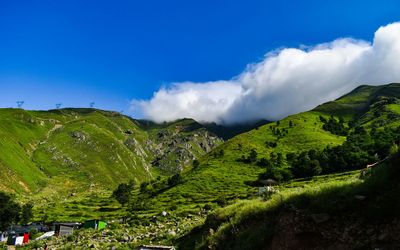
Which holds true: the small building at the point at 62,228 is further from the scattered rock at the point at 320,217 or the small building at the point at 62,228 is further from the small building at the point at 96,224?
the scattered rock at the point at 320,217

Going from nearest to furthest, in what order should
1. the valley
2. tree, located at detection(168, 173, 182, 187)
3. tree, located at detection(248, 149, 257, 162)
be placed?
the valley
tree, located at detection(168, 173, 182, 187)
tree, located at detection(248, 149, 257, 162)

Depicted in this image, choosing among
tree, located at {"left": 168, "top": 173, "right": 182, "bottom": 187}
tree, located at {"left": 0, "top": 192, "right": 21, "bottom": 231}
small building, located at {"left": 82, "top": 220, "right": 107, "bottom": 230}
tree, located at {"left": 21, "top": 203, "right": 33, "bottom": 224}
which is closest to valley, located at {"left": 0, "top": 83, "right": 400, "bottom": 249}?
tree, located at {"left": 168, "top": 173, "right": 182, "bottom": 187}

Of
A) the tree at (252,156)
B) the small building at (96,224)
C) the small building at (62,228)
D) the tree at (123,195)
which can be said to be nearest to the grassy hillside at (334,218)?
the small building at (96,224)

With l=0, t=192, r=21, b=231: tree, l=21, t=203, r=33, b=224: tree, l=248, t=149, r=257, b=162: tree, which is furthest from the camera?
l=248, t=149, r=257, b=162: tree

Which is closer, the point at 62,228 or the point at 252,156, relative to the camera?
the point at 62,228

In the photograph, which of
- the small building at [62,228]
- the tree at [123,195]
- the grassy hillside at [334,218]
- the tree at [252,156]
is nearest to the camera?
the grassy hillside at [334,218]

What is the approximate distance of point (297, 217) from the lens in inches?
616

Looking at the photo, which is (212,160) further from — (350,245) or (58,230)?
(350,245)

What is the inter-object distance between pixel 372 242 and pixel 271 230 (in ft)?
15.4

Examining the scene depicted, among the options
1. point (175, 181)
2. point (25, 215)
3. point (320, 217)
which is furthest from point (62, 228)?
point (320, 217)

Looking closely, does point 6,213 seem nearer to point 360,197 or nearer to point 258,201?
point 258,201

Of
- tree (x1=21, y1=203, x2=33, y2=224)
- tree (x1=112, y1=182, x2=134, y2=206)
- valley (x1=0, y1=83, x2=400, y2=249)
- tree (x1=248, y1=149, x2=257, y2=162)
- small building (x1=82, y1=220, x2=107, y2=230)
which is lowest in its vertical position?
tree (x1=21, y1=203, x2=33, y2=224)

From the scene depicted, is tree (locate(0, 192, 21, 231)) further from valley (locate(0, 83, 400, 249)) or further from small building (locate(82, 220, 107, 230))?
small building (locate(82, 220, 107, 230))

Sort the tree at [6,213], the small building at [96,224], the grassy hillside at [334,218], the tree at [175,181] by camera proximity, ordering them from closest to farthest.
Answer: the grassy hillside at [334,218] < the small building at [96,224] < the tree at [6,213] < the tree at [175,181]
